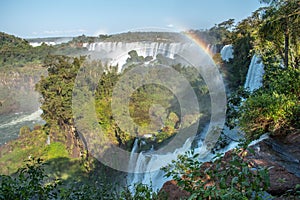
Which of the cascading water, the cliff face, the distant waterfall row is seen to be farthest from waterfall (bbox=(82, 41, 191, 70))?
the cliff face

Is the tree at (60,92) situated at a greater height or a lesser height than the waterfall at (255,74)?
Answer: lesser

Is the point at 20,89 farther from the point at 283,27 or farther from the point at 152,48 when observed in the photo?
the point at 283,27

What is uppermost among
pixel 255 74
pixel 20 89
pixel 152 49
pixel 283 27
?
pixel 283 27

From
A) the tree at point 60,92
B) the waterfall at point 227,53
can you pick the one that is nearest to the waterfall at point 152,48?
the waterfall at point 227,53

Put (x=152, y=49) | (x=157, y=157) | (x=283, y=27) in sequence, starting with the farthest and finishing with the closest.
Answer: (x=152, y=49) < (x=157, y=157) < (x=283, y=27)

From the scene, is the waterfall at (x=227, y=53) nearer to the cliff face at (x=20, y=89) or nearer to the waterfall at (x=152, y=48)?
the waterfall at (x=152, y=48)

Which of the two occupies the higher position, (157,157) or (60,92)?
(60,92)

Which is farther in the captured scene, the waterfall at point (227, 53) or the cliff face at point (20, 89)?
the cliff face at point (20, 89)

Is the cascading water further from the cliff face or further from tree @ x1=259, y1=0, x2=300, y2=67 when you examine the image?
the cliff face

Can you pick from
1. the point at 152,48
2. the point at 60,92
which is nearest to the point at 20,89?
the point at 60,92

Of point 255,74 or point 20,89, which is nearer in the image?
point 255,74
